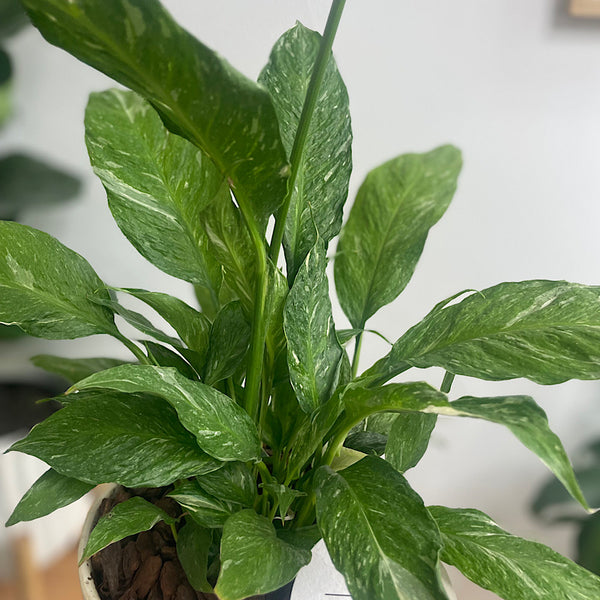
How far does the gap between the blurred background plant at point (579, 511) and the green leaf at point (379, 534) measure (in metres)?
0.63

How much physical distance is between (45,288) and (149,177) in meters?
0.13

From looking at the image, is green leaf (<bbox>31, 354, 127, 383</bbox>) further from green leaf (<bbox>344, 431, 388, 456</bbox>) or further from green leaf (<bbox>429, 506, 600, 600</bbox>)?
green leaf (<bbox>429, 506, 600, 600</bbox>)

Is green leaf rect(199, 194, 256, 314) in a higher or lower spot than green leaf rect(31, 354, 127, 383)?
higher

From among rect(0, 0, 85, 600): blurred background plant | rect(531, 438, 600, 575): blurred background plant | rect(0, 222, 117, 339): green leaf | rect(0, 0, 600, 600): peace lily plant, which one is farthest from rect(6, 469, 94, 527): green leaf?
rect(531, 438, 600, 575): blurred background plant

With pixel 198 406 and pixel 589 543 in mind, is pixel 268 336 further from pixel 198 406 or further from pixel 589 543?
pixel 589 543

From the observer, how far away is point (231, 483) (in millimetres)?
492

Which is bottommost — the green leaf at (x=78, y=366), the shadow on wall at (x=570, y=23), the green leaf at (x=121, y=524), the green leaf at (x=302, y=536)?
the green leaf at (x=121, y=524)

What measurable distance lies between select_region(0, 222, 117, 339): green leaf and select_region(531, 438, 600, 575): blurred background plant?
774 millimetres

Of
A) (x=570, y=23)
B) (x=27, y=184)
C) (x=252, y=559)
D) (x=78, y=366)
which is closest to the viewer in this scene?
(x=252, y=559)

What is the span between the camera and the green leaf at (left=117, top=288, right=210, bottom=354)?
546mm

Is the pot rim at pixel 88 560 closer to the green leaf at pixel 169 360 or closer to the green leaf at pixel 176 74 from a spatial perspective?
the green leaf at pixel 169 360

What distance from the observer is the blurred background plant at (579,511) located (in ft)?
3.01

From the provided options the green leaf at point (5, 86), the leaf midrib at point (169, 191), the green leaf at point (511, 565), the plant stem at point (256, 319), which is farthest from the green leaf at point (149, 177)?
the green leaf at point (5, 86)

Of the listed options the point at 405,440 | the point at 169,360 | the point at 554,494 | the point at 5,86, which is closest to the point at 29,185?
the point at 5,86
